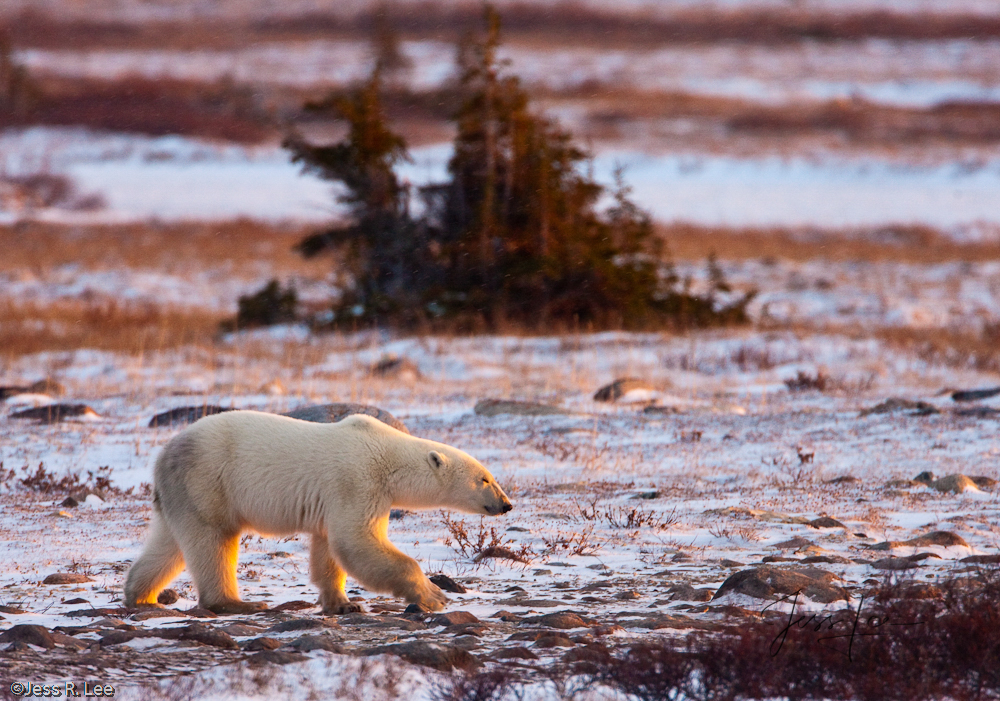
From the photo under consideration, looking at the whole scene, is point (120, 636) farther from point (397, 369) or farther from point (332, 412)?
point (397, 369)

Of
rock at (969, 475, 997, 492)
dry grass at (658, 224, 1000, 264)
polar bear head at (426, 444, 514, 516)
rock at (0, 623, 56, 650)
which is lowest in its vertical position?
rock at (969, 475, 997, 492)

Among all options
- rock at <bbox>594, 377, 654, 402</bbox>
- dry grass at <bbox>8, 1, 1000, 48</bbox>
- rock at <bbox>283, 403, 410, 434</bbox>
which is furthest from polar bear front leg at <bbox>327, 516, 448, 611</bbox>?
dry grass at <bbox>8, 1, 1000, 48</bbox>

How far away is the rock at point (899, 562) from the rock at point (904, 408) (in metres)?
4.87

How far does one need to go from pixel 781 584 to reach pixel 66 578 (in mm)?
3491

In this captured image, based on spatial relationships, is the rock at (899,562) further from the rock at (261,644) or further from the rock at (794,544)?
the rock at (261,644)

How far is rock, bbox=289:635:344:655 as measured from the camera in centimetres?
407

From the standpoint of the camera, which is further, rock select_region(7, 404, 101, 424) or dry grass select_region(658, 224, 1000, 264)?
dry grass select_region(658, 224, 1000, 264)

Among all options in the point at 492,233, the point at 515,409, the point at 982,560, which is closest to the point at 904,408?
the point at 515,409

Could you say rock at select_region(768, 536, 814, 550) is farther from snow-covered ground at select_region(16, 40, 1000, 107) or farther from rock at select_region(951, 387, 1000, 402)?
snow-covered ground at select_region(16, 40, 1000, 107)

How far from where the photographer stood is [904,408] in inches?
401

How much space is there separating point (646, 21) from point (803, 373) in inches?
3199

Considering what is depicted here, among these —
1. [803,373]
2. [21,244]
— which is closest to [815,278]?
[803,373]

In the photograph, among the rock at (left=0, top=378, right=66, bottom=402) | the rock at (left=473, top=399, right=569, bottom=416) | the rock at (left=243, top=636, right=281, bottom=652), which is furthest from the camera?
the rock at (left=0, top=378, right=66, bottom=402)

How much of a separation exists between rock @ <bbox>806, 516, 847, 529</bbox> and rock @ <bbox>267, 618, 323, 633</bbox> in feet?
10.5
